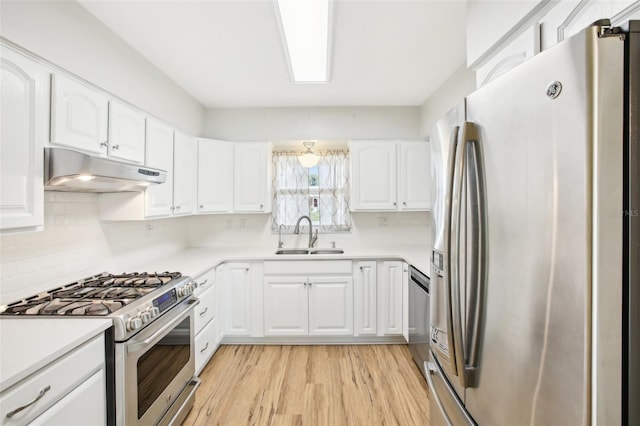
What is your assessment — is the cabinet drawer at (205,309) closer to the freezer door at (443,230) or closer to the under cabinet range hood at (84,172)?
the under cabinet range hood at (84,172)

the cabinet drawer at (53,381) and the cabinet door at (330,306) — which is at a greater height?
the cabinet drawer at (53,381)

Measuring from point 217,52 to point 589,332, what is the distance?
8.46 feet

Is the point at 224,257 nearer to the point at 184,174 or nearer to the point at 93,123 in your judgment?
the point at 184,174

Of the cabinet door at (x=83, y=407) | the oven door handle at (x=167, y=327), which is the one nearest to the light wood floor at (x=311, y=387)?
the oven door handle at (x=167, y=327)

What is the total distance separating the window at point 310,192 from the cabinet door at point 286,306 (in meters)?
0.91

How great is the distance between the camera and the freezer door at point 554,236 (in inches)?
23.0

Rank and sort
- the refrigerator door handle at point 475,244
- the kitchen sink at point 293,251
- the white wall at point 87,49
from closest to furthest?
the refrigerator door handle at point 475,244
the white wall at point 87,49
the kitchen sink at point 293,251

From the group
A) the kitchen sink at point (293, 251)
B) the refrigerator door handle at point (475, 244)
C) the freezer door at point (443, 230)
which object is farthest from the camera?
the kitchen sink at point (293, 251)

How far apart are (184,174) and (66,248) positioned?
3.76ft

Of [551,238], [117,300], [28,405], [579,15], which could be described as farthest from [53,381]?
[579,15]

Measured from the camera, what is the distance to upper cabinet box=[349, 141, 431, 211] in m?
3.26

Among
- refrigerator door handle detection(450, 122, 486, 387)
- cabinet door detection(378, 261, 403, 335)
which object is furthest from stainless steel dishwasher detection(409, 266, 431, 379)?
refrigerator door handle detection(450, 122, 486, 387)

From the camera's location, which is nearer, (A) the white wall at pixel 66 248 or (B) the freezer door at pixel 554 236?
(B) the freezer door at pixel 554 236

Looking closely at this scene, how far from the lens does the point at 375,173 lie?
3268 millimetres
